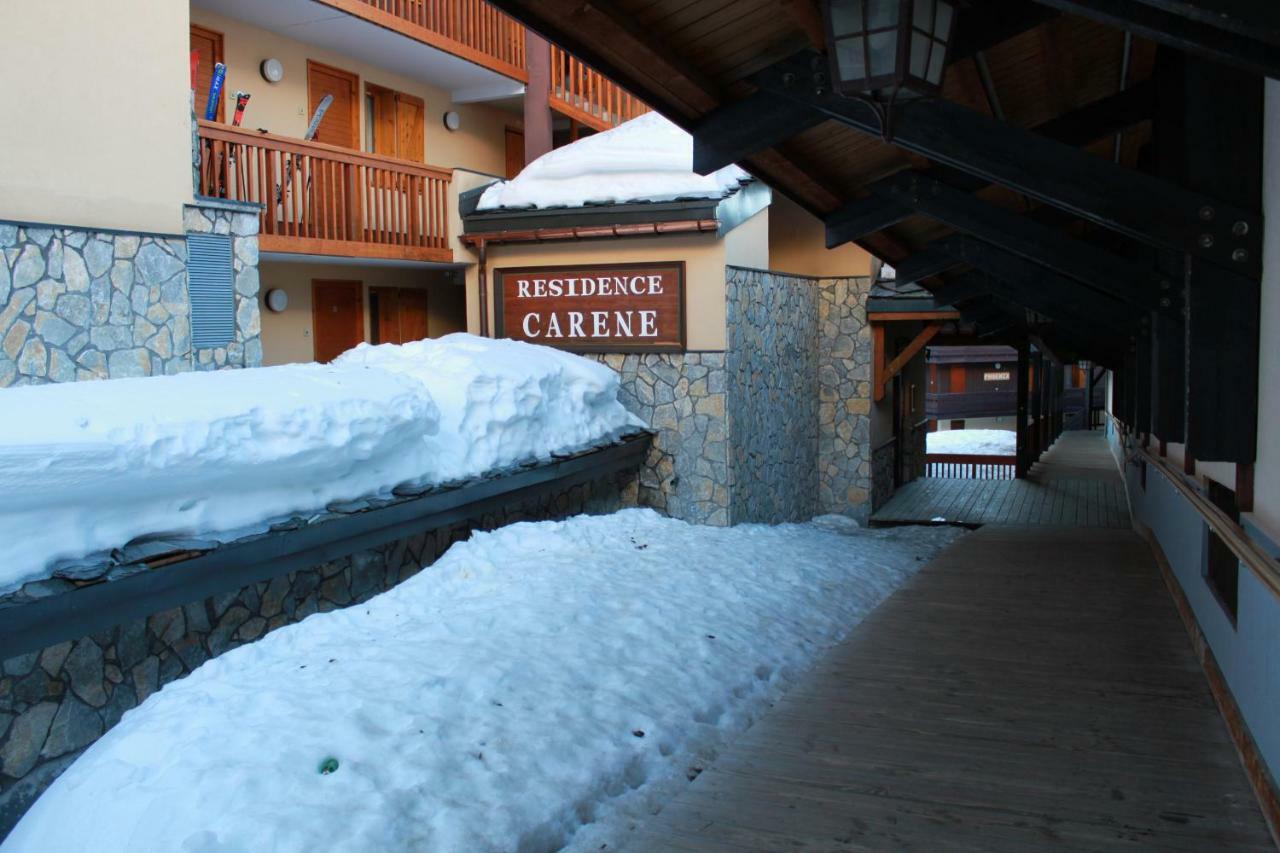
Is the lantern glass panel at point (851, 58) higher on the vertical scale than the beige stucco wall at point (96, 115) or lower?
lower

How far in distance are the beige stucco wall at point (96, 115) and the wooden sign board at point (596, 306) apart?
4545mm

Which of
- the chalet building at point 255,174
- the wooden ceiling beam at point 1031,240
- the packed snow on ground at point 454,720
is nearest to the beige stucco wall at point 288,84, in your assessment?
the chalet building at point 255,174

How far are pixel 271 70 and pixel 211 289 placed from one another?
4915 mm

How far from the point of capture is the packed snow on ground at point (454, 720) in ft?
14.3

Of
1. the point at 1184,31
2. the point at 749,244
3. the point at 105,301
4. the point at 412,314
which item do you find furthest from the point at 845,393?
the point at 1184,31

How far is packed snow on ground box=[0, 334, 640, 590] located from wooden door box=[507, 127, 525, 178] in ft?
29.7

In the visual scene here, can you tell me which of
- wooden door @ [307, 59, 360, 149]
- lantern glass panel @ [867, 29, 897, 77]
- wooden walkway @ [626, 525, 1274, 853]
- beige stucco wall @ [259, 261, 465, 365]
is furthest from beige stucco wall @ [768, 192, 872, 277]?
lantern glass panel @ [867, 29, 897, 77]

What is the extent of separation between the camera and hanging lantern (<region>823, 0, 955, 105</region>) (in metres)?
3.44

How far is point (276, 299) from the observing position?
42.9 feet

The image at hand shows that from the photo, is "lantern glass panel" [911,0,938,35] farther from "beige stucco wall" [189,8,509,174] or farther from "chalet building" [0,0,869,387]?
"beige stucco wall" [189,8,509,174]

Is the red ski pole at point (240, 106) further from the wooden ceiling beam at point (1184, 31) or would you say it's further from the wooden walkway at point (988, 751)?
the wooden ceiling beam at point (1184, 31)

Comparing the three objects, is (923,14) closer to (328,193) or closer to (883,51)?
(883,51)

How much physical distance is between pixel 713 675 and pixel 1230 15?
16.0ft

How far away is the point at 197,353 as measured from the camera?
9805 millimetres
